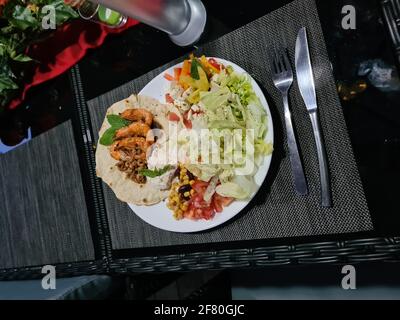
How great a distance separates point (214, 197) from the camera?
53.3 inches

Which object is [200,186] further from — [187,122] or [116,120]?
[116,120]

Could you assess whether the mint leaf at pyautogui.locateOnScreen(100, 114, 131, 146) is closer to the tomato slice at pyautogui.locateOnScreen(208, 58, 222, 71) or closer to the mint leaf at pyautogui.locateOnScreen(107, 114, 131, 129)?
the mint leaf at pyautogui.locateOnScreen(107, 114, 131, 129)

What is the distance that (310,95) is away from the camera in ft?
4.07

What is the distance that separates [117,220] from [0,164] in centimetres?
91

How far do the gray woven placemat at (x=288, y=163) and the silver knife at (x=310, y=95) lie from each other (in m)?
0.02

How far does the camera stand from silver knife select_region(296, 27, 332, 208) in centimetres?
119

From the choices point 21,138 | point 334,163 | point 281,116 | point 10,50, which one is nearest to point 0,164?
point 21,138

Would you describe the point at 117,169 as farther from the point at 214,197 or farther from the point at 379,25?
the point at 379,25

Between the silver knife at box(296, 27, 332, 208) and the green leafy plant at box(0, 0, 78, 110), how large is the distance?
3.44 feet

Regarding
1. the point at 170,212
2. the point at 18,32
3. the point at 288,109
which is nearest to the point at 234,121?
the point at 288,109

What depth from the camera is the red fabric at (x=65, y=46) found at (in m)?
1.84

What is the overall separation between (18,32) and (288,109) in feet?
4.57

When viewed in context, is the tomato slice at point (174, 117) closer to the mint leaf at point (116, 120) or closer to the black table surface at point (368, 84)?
the mint leaf at point (116, 120)

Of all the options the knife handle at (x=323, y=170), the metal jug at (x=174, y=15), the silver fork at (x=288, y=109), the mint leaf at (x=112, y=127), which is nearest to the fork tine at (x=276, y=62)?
the silver fork at (x=288, y=109)
